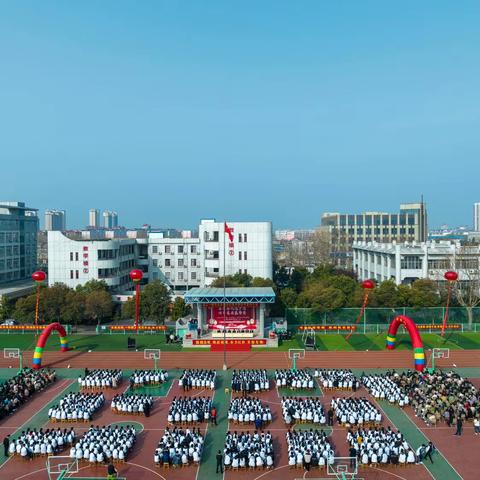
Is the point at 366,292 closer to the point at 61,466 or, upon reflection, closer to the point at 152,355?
the point at 152,355

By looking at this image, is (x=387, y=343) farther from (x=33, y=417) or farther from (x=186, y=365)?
(x=33, y=417)

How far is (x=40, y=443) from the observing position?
17.6 metres

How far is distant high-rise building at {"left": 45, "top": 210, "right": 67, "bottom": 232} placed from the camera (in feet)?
388

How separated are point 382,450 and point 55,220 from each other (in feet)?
397

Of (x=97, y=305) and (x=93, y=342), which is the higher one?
(x=97, y=305)

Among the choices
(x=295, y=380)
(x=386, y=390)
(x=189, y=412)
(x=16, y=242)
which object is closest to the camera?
(x=189, y=412)

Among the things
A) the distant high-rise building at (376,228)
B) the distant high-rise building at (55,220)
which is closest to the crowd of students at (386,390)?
the distant high-rise building at (376,228)

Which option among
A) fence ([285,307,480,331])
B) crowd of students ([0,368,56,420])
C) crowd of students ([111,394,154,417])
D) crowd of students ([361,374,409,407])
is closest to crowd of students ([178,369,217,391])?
crowd of students ([111,394,154,417])

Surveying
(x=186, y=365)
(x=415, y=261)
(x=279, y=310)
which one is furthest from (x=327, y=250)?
(x=186, y=365)

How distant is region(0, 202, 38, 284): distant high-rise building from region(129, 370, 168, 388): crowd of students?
137 feet

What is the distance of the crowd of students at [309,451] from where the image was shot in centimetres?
1653

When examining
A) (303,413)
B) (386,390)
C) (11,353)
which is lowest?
(303,413)

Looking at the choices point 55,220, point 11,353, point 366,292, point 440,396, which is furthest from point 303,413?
point 55,220

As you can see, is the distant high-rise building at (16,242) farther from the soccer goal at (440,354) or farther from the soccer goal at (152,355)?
the soccer goal at (440,354)
